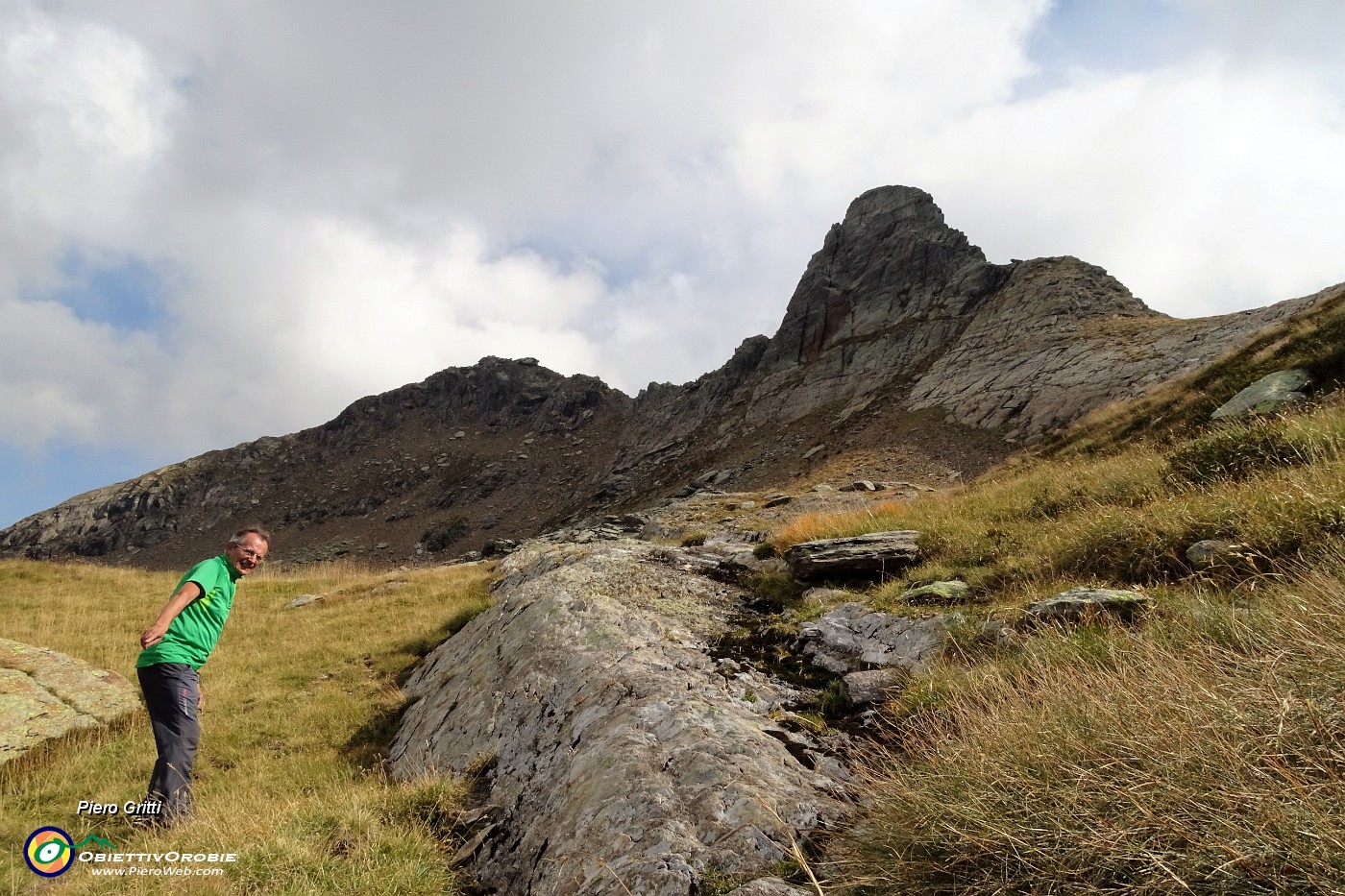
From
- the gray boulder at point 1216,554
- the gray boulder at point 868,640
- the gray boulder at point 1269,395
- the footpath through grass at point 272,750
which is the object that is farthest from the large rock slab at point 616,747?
the gray boulder at point 1269,395

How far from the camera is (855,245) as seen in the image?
199ft

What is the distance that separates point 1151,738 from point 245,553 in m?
8.20

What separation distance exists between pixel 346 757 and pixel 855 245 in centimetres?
6214

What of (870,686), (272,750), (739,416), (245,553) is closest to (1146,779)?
(870,686)

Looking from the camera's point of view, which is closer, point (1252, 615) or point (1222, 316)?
point (1252, 615)

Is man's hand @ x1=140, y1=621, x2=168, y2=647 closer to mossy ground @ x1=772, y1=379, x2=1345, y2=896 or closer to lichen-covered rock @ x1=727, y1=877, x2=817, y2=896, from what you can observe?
lichen-covered rock @ x1=727, y1=877, x2=817, y2=896

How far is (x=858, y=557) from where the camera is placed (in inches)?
354

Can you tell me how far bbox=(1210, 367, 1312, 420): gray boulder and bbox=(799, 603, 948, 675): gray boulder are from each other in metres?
10.8

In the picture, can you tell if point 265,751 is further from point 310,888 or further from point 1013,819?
point 1013,819

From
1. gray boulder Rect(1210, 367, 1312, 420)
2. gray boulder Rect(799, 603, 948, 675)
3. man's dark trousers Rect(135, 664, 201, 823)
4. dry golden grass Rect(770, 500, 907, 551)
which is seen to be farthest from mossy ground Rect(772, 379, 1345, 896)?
gray boulder Rect(1210, 367, 1312, 420)

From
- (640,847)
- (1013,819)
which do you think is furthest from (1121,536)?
(640,847)

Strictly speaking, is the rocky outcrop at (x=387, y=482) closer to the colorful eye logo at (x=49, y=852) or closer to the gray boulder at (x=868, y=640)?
the gray boulder at (x=868, y=640)

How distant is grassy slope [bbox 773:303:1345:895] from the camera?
2.28 metres

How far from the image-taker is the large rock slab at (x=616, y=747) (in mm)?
3799
